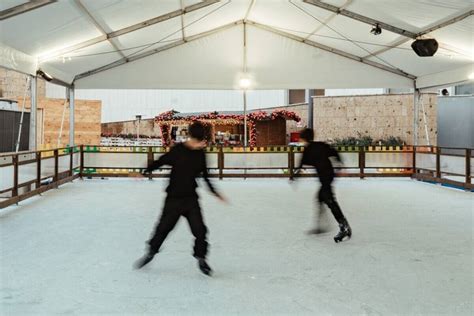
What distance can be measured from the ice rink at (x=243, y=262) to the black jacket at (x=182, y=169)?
31.0 inches

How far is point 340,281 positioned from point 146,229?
10.2 ft

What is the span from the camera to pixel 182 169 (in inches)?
155

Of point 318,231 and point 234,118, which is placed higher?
point 234,118

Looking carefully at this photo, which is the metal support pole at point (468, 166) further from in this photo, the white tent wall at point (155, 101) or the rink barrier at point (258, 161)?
the white tent wall at point (155, 101)

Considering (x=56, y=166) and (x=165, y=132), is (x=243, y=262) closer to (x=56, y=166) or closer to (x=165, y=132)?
(x=56, y=166)

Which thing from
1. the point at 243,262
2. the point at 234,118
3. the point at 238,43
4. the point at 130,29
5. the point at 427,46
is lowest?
the point at 243,262

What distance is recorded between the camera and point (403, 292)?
3.63m

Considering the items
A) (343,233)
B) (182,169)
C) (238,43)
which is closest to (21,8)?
(182,169)

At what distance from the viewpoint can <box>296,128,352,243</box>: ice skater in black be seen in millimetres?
5406

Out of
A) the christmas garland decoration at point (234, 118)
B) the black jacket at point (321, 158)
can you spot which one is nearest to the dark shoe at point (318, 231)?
the black jacket at point (321, 158)

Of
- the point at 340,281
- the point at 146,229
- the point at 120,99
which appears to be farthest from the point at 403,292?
the point at 120,99

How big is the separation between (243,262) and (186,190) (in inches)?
43.3

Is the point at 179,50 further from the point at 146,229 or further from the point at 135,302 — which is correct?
the point at 135,302

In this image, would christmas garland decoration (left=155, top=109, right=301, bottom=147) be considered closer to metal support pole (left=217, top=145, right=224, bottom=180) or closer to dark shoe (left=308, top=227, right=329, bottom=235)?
metal support pole (left=217, top=145, right=224, bottom=180)
